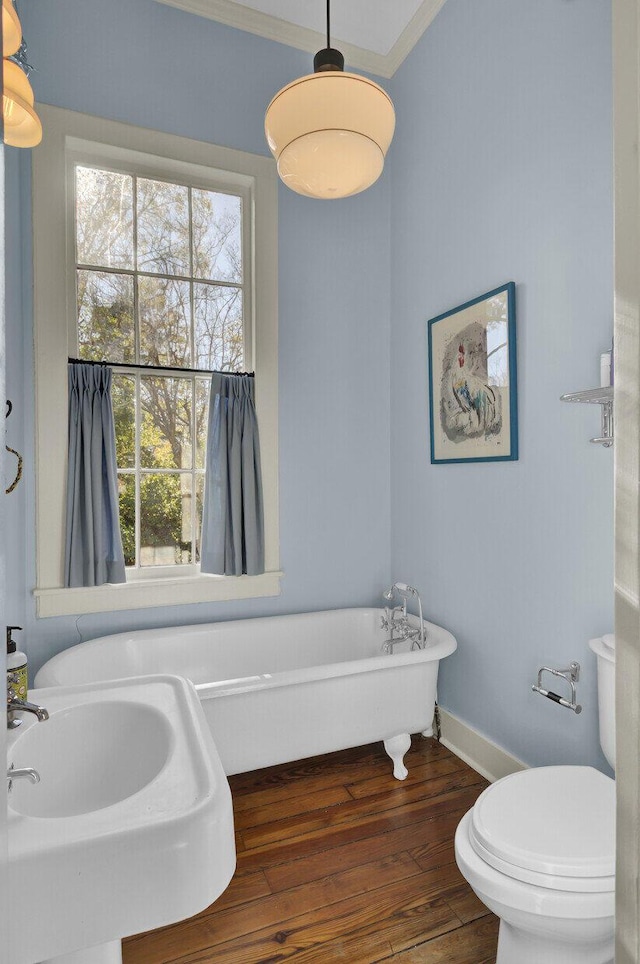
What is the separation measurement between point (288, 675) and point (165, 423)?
4.56 ft

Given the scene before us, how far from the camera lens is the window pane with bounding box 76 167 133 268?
2572 millimetres

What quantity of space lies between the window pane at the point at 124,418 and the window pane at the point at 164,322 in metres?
0.15

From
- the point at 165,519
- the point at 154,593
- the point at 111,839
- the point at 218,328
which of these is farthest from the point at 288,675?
the point at 218,328

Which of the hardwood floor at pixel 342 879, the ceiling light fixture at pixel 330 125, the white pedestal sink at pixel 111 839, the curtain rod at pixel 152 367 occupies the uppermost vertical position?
the ceiling light fixture at pixel 330 125

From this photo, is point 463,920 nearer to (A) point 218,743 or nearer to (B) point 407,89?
(A) point 218,743

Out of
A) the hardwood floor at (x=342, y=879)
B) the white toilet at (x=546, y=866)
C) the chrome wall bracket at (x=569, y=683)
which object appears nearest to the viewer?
the white toilet at (x=546, y=866)

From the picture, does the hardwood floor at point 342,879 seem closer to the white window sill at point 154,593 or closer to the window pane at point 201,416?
the white window sill at point 154,593

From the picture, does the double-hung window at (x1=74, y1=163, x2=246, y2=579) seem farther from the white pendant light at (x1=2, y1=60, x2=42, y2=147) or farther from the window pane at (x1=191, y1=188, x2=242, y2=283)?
the white pendant light at (x1=2, y1=60, x2=42, y2=147)

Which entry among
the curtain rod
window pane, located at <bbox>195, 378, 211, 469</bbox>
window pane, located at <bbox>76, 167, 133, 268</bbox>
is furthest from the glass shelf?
window pane, located at <bbox>76, 167, 133, 268</bbox>

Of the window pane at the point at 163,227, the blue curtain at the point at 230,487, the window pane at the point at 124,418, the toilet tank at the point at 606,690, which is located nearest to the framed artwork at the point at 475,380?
the toilet tank at the point at 606,690

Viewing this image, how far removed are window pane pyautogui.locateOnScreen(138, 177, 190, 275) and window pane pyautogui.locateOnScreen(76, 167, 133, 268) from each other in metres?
0.06

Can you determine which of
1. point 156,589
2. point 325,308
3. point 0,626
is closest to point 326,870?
point 156,589

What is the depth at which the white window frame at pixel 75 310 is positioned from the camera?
239cm

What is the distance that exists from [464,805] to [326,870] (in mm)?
628
